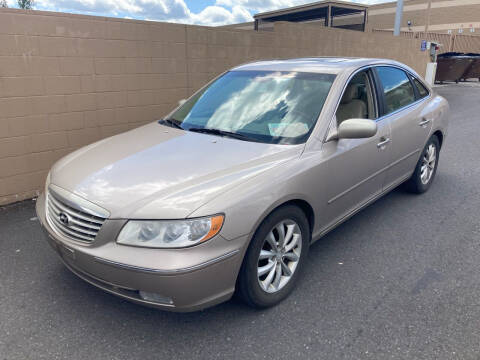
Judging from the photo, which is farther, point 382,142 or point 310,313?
point 382,142

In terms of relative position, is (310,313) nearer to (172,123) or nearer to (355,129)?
(355,129)

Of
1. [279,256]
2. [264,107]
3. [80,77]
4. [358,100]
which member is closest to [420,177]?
[358,100]

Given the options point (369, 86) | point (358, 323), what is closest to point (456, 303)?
point (358, 323)

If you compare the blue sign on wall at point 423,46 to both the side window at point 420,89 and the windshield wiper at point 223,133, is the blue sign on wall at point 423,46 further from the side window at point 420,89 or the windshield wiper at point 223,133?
the windshield wiper at point 223,133

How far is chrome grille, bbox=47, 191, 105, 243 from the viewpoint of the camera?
7.82 feet

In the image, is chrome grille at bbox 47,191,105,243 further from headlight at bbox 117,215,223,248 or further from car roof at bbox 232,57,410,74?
car roof at bbox 232,57,410,74

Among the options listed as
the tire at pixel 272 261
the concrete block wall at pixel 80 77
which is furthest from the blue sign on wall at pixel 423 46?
the tire at pixel 272 261

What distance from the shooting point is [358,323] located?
262cm

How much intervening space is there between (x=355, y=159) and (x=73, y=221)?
7.30 feet

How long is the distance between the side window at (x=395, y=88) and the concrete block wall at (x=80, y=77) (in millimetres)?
3395

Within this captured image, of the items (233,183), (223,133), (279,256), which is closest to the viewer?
(233,183)

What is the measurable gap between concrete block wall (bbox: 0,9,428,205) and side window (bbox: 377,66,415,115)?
134 inches

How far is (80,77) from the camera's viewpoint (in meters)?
5.11

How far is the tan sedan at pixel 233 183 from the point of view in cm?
225
